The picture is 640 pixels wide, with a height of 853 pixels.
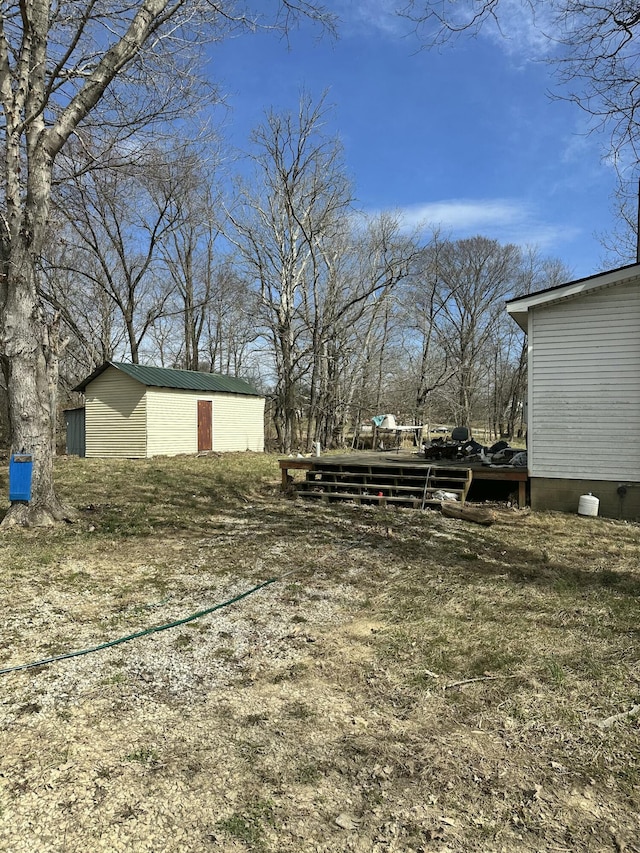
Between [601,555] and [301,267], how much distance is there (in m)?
16.7

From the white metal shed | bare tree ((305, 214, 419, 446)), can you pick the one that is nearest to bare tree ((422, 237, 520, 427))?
bare tree ((305, 214, 419, 446))

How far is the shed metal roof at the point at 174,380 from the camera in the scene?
672 inches

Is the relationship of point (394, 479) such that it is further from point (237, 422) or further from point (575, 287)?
point (237, 422)

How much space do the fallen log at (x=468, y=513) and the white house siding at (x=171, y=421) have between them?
11.4m

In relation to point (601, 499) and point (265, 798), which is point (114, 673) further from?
point (601, 499)

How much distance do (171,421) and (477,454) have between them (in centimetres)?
1045

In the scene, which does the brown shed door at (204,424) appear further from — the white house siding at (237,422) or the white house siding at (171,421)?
the white house siding at (237,422)

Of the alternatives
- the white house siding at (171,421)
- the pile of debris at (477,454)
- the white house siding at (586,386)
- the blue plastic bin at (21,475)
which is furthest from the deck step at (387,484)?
the white house siding at (171,421)

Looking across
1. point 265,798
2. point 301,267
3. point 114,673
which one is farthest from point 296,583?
point 301,267

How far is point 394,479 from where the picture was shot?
9.43 metres

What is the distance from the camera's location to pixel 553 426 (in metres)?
8.28

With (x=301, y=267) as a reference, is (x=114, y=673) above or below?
below

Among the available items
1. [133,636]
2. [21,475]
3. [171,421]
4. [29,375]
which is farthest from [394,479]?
[171,421]

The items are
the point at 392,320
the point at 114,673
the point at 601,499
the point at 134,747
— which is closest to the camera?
the point at 134,747
